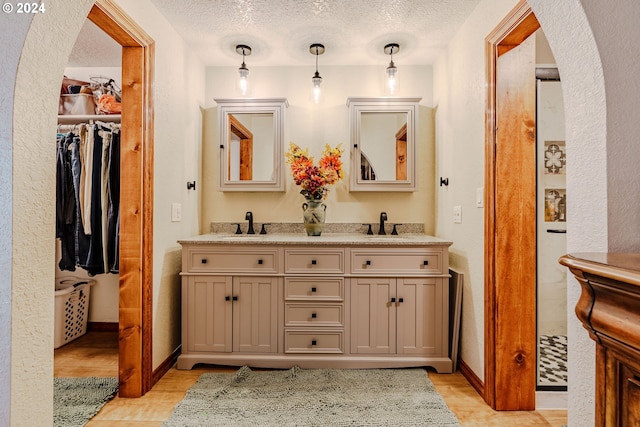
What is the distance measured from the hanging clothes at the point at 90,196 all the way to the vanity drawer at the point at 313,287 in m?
1.27

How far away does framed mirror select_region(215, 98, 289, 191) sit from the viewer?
3.02 m

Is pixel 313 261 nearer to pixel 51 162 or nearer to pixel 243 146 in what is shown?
pixel 243 146

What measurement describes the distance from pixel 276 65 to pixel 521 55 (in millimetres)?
1936

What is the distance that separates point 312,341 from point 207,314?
0.77 m

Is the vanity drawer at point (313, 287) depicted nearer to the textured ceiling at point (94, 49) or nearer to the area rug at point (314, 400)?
the area rug at point (314, 400)

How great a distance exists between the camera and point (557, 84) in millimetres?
2873

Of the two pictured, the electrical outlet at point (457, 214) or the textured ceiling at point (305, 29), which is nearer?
the textured ceiling at point (305, 29)

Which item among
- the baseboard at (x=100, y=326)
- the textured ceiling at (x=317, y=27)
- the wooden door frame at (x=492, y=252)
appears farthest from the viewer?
the baseboard at (x=100, y=326)

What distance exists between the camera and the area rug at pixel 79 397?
Result: 1.88 metres

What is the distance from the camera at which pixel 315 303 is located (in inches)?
96.6

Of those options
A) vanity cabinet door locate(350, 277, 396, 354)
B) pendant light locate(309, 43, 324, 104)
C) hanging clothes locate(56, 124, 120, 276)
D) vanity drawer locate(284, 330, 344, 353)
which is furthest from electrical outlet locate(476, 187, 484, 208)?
hanging clothes locate(56, 124, 120, 276)

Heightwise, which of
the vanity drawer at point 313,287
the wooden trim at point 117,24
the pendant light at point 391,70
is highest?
the pendant light at point 391,70

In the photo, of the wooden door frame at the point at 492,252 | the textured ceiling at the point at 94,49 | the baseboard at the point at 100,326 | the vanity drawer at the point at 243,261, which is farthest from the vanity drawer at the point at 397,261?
the textured ceiling at the point at 94,49

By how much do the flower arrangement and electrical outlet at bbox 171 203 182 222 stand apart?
90 cm
